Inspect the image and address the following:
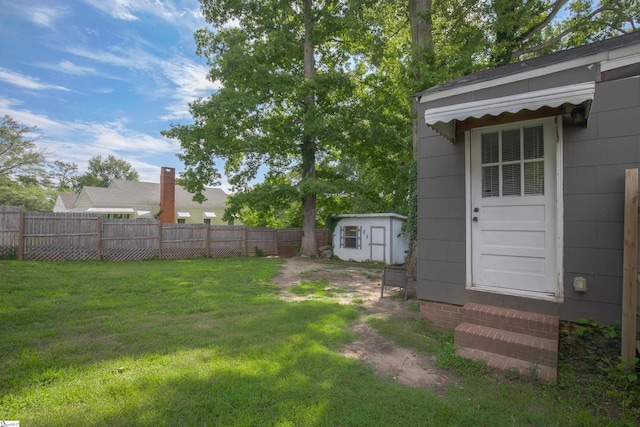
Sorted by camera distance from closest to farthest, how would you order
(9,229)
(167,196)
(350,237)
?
(9,229) → (350,237) → (167,196)

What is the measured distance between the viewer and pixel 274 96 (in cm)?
1378

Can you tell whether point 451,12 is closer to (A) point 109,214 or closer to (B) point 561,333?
(B) point 561,333

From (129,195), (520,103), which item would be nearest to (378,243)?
(520,103)

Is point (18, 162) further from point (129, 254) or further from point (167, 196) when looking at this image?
point (129, 254)

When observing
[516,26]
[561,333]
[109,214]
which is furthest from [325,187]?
[109,214]

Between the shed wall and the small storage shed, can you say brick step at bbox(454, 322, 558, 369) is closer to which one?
the shed wall

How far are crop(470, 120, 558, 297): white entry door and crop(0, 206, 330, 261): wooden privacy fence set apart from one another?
1167cm

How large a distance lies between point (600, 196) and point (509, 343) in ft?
5.38

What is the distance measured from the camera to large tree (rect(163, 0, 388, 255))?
515 inches

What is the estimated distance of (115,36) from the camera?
7.68 m

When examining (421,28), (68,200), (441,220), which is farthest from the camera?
(68,200)

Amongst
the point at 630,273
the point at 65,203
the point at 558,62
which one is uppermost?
the point at 558,62

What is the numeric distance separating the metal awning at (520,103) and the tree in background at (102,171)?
46948 millimetres

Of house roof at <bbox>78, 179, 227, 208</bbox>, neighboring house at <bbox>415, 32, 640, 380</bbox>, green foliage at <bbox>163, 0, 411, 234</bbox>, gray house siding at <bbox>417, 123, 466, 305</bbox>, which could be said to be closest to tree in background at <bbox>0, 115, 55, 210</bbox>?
house roof at <bbox>78, 179, 227, 208</bbox>
